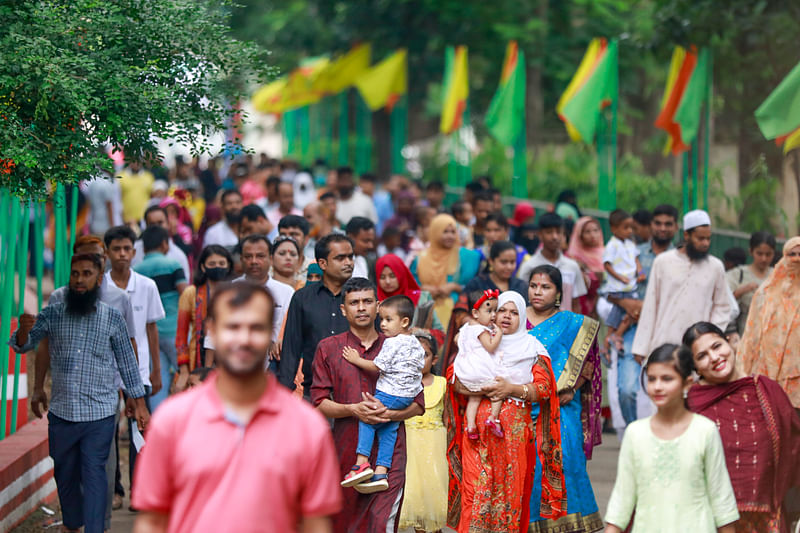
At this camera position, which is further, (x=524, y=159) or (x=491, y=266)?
(x=524, y=159)

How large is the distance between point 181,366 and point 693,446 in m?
4.54

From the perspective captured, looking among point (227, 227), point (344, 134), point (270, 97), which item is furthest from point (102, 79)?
point (270, 97)

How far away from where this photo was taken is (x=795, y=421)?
19.5 ft

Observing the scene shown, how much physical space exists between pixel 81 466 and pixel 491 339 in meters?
2.43

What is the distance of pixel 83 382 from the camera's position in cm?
689

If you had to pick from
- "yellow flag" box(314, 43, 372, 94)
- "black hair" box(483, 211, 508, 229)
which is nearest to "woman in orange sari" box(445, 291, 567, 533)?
"black hair" box(483, 211, 508, 229)

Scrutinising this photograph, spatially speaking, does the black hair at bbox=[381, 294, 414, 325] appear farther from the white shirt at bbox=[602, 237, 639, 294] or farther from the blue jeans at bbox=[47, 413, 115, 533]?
the white shirt at bbox=[602, 237, 639, 294]

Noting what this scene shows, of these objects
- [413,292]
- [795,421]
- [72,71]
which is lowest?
[795,421]

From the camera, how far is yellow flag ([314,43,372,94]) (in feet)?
91.0

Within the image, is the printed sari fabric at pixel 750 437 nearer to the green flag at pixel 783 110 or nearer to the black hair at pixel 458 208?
the green flag at pixel 783 110

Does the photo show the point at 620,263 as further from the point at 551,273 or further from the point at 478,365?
the point at 478,365

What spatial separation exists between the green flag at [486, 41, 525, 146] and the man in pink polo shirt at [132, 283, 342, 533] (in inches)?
593

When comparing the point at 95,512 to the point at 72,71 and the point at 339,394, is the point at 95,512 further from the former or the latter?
the point at 72,71

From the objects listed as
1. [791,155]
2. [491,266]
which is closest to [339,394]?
[491,266]
